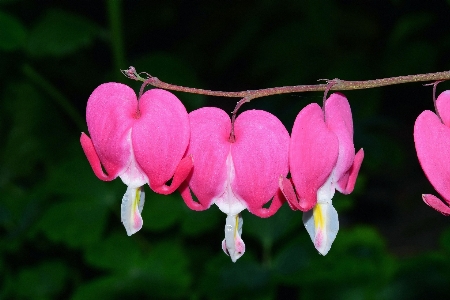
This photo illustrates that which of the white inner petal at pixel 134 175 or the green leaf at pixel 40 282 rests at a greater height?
the green leaf at pixel 40 282

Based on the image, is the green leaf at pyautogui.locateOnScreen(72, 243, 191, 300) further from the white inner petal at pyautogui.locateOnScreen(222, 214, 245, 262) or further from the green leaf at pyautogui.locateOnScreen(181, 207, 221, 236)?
the white inner petal at pyautogui.locateOnScreen(222, 214, 245, 262)

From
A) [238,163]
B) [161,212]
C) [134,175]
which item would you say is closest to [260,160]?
[238,163]

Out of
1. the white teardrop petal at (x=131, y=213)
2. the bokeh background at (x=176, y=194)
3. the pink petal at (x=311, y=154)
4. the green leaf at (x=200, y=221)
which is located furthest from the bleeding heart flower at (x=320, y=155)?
the green leaf at (x=200, y=221)

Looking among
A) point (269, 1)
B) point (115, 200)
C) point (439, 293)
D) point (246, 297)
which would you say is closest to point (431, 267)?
point (439, 293)

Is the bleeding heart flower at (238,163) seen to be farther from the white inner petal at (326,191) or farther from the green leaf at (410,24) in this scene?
the green leaf at (410,24)

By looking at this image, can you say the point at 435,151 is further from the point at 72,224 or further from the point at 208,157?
the point at 72,224
